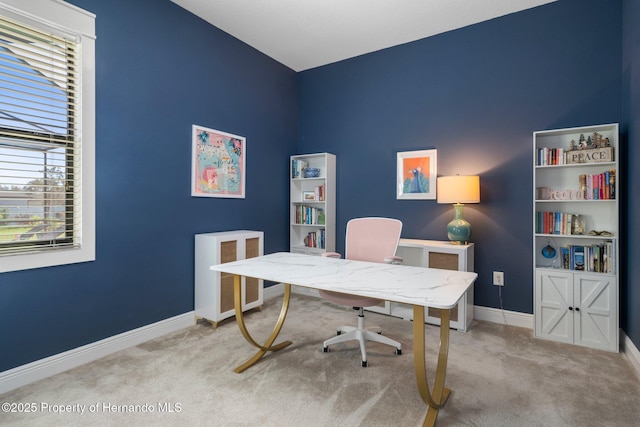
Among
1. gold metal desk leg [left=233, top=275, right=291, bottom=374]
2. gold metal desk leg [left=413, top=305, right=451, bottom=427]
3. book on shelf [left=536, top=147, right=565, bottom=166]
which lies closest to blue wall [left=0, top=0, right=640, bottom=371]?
book on shelf [left=536, top=147, right=565, bottom=166]

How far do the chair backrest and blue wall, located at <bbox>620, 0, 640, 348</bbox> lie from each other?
66.0 inches

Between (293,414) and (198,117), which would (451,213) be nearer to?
(293,414)

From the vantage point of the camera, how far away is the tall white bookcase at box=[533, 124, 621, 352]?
2469 mm

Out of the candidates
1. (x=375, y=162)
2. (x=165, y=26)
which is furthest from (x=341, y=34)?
(x=165, y=26)

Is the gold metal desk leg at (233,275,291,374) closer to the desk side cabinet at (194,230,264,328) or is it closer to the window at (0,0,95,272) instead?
the desk side cabinet at (194,230,264,328)

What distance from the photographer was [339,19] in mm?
3096

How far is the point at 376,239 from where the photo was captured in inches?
102

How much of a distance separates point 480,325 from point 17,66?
407 cm

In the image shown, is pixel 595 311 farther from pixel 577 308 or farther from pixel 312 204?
pixel 312 204

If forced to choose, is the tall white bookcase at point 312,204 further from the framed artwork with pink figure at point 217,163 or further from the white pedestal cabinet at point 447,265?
the white pedestal cabinet at point 447,265

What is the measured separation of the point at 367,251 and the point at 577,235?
1689 millimetres

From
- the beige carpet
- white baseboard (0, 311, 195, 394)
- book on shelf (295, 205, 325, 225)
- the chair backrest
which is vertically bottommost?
the beige carpet

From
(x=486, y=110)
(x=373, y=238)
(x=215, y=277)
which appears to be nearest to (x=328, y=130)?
(x=486, y=110)

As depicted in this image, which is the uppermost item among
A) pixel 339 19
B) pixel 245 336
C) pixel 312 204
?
pixel 339 19
